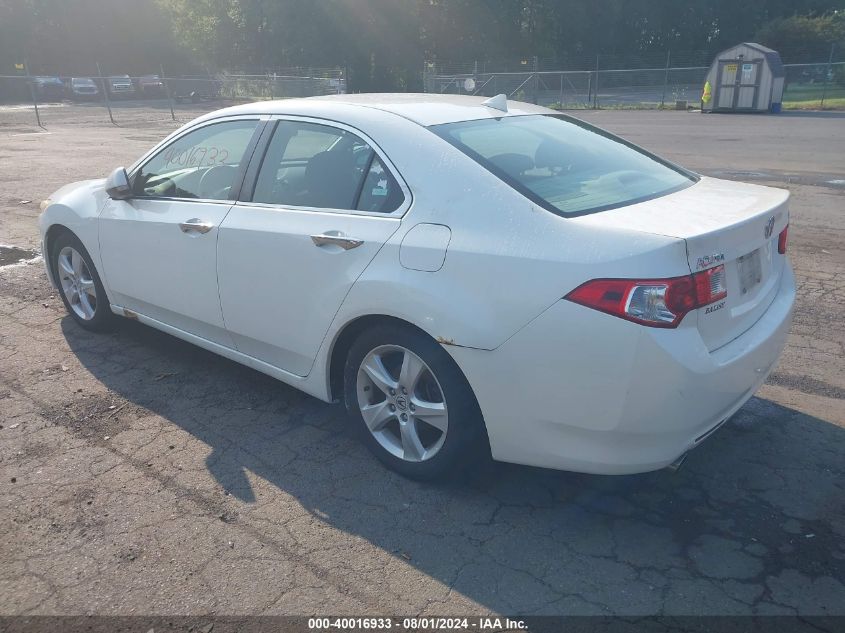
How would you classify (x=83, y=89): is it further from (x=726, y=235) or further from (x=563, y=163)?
(x=726, y=235)

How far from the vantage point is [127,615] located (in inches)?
104

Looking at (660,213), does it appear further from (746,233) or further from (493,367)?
(493,367)

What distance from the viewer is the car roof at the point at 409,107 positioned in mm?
3607

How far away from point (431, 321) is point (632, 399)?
2.83ft

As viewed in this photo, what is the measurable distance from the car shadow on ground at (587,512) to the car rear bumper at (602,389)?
1.23 feet

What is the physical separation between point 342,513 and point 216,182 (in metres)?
2.10

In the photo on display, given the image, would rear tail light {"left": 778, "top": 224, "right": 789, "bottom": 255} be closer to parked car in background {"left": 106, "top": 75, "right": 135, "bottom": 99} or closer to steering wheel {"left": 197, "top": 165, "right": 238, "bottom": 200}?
steering wheel {"left": 197, "top": 165, "right": 238, "bottom": 200}

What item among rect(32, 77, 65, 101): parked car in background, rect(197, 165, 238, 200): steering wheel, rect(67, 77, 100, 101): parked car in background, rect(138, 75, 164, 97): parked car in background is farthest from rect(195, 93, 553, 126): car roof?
rect(32, 77, 65, 101): parked car in background

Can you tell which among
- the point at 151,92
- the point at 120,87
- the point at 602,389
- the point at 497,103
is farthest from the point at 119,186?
the point at 151,92

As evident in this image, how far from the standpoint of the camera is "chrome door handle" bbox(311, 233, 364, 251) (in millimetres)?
3328

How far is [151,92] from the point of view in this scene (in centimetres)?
4459

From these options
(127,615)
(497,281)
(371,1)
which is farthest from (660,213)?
(371,1)

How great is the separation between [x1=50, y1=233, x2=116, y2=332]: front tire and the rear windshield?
297 cm

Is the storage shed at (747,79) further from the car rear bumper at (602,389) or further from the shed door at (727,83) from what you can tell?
the car rear bumper at (602,389)
